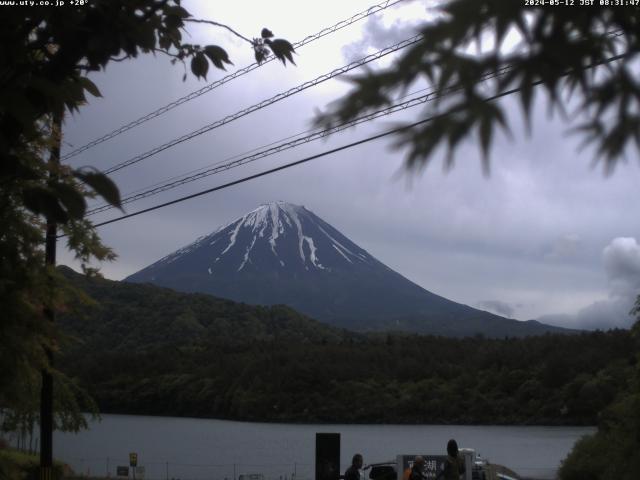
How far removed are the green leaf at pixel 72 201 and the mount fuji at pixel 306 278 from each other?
500ft

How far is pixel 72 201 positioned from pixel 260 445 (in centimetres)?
5169

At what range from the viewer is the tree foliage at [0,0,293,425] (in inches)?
168

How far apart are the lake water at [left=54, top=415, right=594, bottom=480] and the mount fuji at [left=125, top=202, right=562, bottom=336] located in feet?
307

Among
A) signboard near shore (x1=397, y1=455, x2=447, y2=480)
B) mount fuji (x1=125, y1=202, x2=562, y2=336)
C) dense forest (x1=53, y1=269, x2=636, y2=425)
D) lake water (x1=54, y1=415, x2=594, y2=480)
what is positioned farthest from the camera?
mount fuji (x1=125, y1=202, x2=562, y2=336)

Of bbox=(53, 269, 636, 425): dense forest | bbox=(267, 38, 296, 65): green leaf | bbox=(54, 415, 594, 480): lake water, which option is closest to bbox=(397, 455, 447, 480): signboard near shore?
bbox=(267, 38, 296, 65): green leaf

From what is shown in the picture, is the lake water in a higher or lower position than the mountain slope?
lower

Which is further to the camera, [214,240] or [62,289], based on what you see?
[214,240]

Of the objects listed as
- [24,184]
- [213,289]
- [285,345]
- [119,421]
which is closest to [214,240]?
[213,289]

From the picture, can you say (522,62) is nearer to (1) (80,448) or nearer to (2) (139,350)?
(1) (80,448)

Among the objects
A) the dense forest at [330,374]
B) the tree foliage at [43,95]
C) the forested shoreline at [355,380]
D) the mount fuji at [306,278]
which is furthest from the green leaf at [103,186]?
the mount fuji at [306,278]

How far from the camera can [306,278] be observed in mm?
197375

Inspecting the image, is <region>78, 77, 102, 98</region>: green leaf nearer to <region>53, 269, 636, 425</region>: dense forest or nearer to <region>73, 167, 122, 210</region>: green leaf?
<region>73, 167, 122, 210</region>: green leaf

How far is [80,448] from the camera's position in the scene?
2121 inches

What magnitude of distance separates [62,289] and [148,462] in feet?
133
